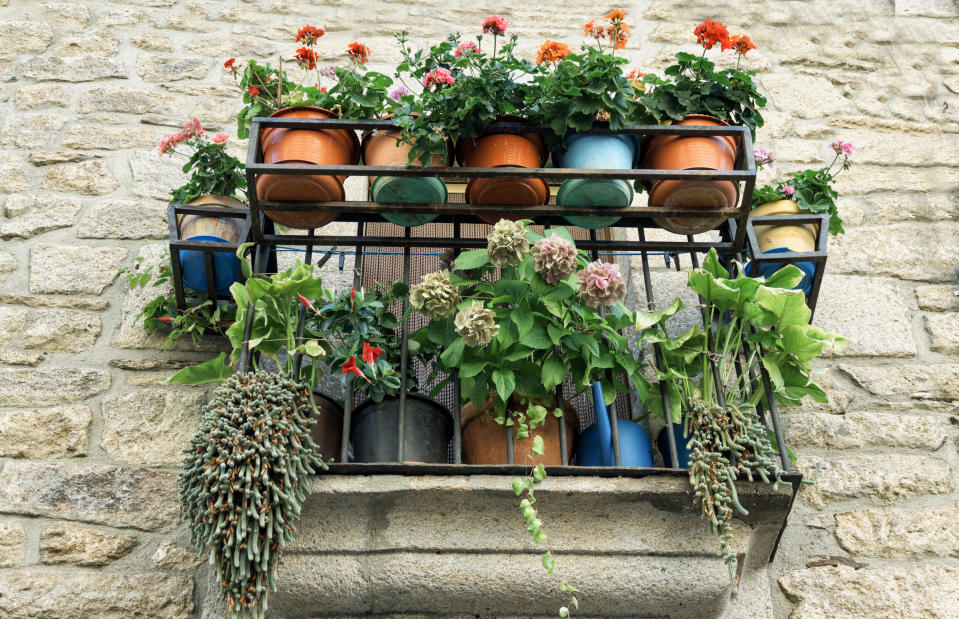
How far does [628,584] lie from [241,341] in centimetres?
113

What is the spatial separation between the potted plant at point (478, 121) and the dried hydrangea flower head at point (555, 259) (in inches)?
14.9

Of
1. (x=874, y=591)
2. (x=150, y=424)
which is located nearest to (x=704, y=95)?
(x=874, y=591)

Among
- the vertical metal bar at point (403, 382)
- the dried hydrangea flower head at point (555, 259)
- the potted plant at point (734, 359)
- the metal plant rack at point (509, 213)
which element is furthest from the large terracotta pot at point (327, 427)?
the potted plant at point (734, 359)

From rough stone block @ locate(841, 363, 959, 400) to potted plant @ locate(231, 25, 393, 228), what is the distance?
166 cm

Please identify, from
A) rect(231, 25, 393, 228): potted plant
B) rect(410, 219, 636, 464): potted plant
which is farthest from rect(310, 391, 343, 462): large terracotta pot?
rect(231, 25, 393, 228): potted plant

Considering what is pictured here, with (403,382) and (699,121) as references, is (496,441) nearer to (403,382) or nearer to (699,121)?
(403,382)

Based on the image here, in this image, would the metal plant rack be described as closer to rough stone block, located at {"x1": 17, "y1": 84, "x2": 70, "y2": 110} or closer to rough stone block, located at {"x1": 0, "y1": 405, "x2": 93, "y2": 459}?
rough stone block, located at {"x1": 0, "y1": 405, "x2": 93, "y2": 459}

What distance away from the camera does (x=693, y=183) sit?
8.96 feet

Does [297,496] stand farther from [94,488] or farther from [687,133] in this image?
[687,133]

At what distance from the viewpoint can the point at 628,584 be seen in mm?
2295

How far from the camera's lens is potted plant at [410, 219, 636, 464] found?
2.43 m

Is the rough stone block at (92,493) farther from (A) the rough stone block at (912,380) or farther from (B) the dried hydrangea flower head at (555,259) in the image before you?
(A) the rough stone block at (912,380)

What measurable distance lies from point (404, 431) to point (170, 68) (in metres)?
2.25

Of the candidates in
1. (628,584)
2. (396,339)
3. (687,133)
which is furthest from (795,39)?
(628,584)
